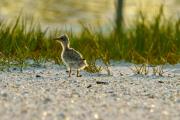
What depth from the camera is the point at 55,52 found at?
11.3m

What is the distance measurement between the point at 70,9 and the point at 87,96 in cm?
1867

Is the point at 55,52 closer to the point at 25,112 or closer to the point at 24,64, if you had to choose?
→ the point at 24,64

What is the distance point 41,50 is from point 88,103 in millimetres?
4380

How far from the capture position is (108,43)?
12.4 m

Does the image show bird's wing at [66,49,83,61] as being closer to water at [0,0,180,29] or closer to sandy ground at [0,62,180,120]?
Result: sandy ground at [0,62,180,120]

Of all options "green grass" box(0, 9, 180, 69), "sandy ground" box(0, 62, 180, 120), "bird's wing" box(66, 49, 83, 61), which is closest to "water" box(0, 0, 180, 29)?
"green grass" box(0, 9, 180, 69)

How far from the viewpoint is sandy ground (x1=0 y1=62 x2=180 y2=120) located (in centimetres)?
698

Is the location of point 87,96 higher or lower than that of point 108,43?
lower

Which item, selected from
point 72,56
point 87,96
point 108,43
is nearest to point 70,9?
point 108,43

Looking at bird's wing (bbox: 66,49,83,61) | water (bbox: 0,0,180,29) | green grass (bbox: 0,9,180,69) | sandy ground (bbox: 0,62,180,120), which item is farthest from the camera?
water (bbox: 0,0,180,29)

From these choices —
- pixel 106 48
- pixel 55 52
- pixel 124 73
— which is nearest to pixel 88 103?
pixel 124 73

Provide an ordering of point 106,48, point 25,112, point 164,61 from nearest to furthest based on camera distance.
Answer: point 25,112 < point 164,61 < point 106,48

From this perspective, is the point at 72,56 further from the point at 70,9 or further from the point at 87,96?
the point at 70,9

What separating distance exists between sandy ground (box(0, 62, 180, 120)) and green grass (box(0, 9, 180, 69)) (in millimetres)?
973
